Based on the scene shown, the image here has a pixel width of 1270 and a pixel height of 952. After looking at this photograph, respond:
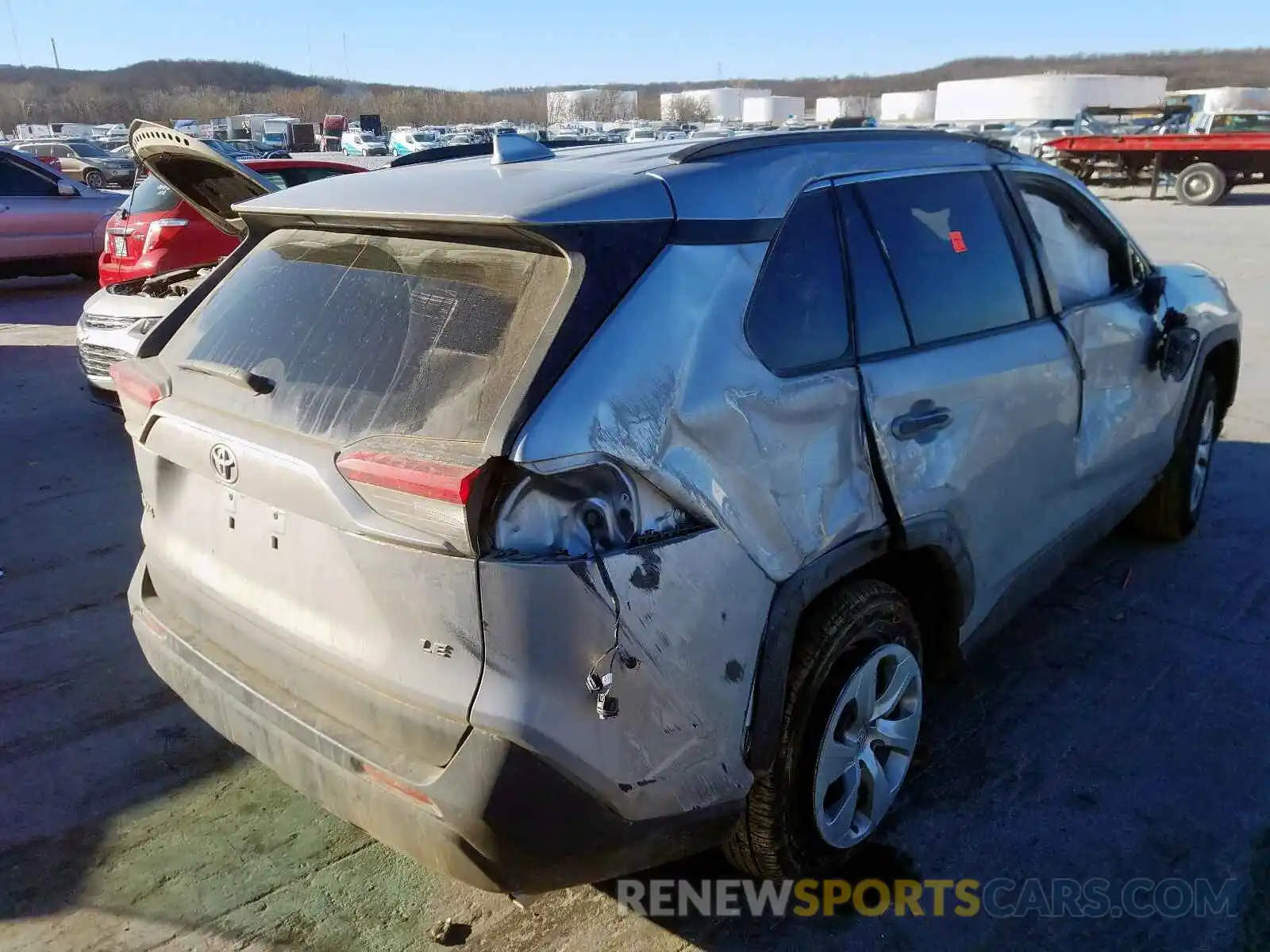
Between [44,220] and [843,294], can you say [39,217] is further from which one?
[843,294]

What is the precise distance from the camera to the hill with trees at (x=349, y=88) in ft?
378

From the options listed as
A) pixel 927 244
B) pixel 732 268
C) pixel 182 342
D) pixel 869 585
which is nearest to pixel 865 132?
pixel 927 244

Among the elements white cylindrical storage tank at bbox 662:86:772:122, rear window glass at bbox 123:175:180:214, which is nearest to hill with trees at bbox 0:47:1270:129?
white cylindrical storage tank at bbox 662:86:772:122

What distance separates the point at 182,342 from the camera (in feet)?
8.89

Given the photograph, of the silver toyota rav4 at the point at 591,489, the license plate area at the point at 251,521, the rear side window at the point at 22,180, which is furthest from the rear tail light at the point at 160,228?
the license plate area at the point at 251,521

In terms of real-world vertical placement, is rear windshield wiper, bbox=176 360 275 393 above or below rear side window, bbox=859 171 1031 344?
below

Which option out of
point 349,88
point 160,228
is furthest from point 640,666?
point 349,88

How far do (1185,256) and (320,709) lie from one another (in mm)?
14771

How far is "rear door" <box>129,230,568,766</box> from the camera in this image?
1941 mm

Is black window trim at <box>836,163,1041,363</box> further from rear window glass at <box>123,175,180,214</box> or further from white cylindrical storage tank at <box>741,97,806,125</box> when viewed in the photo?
white cylindrical storage tank at <box>741,97,806,125</box>

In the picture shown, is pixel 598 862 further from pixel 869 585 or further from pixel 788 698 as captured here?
pixel 869 585

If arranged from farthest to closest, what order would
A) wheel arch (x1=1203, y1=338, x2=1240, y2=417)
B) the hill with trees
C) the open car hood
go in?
the hill with trees < wheel arch (x1=1203, y1=338, x2=1240, y2=417) < the open car hood

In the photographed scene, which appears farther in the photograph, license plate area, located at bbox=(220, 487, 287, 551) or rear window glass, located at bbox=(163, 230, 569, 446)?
license plate area, located at bbox=(220, 487, 287, 551)

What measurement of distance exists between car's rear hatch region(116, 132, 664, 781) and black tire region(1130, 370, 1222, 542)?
3.42 m
